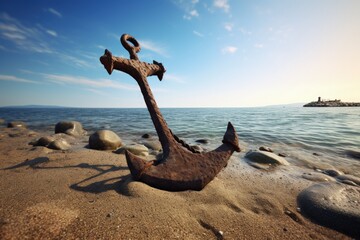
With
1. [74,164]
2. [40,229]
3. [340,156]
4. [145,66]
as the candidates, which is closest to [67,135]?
[74,164]

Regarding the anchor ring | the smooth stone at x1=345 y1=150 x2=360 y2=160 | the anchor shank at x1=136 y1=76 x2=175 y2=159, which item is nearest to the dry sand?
the anchor shank at x1=136 y1=76 x2=175 y2=159

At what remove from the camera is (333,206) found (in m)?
2.04

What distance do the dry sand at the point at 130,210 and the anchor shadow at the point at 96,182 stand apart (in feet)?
0.03

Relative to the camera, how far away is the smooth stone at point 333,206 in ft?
5.86

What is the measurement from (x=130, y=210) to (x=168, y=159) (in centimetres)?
68

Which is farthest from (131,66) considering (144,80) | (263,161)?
(263,161)

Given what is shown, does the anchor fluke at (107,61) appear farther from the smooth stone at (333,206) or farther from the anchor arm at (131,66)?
the smooth stone at (333,206)

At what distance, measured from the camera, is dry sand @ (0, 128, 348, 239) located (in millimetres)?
1384

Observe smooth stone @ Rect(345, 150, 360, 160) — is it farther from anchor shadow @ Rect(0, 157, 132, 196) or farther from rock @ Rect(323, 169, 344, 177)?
anchor shadow @ Rect(0, 157, 132, 196)

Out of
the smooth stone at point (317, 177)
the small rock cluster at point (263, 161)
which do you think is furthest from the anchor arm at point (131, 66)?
the smooth stone at point (317, 177)

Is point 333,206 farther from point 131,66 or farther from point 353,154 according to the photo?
point 353,154

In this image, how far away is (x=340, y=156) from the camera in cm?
506

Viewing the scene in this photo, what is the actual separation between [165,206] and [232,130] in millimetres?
1298

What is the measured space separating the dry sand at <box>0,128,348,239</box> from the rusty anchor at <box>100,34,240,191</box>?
0.17 m
